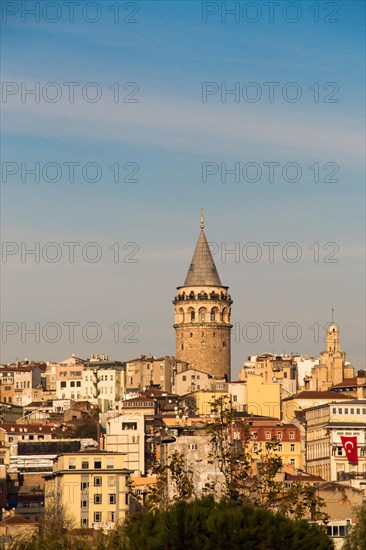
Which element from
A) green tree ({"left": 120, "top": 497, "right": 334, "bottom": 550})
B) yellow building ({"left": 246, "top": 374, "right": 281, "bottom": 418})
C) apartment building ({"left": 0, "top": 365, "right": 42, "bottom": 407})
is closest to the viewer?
green tree ({"left": 120, "top": 497, "right": 334, "bottom": 550})

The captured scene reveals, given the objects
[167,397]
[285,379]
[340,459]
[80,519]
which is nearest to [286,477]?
[80,519]

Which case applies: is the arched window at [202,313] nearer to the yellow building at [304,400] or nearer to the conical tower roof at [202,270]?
the conical tower roof at [202,270]

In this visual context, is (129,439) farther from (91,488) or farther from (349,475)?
(91,488)

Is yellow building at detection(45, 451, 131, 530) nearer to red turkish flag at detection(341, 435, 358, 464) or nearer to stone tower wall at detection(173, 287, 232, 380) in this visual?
red turkish flag at detection(341, 435, 358, 464)

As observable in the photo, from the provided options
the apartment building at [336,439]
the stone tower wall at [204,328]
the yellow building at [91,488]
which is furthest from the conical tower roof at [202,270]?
the yellow building at [91,488]

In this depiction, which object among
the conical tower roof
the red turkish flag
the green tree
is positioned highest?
the conical tower roof

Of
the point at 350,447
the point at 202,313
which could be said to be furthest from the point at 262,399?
the point at 350,447

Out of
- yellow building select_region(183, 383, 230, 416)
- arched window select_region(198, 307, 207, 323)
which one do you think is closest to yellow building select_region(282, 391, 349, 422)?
yellow building select_region(183, 383, 230, 416)
